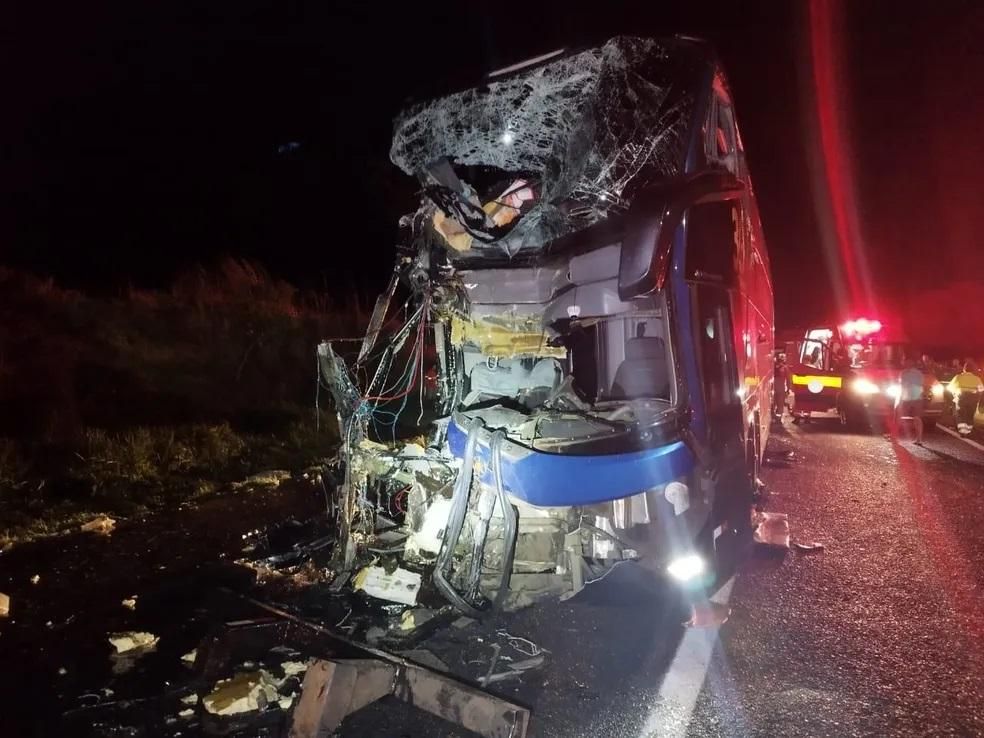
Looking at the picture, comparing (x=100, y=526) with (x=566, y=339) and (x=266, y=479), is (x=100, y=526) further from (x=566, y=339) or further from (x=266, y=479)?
(x=566, y=339)

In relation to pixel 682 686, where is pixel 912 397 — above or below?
above

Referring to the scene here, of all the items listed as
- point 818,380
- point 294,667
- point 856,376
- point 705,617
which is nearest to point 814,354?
point 818,380

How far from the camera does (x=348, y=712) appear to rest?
11.1 ft

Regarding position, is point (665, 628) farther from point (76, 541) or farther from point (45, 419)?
point (45, 419)

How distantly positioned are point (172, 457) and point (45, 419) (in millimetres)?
1756

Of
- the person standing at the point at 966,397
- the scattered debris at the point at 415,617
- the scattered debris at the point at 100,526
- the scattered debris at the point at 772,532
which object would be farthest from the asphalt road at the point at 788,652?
the person standing at the point at 966,397

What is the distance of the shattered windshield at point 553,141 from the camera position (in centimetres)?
473

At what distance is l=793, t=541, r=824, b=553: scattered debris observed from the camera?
5895 mm

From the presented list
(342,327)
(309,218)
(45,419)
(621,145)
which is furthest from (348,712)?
(309,218)

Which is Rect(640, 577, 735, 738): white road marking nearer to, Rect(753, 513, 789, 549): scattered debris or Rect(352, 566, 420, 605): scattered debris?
Rect(352, 566, 420, 605): scattered debris

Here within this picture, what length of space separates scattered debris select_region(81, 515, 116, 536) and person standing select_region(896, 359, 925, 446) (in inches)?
468

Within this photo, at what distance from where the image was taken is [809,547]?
19.5 feet

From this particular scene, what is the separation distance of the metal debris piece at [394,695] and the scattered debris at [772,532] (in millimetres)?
3523

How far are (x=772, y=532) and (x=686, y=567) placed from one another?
212 centimetres
